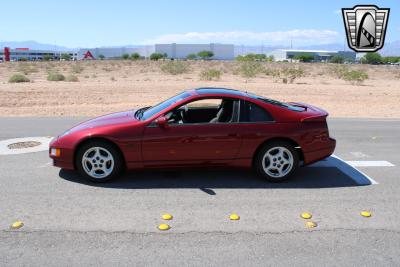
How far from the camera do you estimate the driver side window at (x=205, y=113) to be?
20.3ft

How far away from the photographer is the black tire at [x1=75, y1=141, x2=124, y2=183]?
596 cm

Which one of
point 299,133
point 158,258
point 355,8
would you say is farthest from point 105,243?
point 355,8

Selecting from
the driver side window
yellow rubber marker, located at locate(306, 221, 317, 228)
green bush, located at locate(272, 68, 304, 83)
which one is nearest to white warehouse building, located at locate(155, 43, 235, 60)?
green bush, located at locate(272, 68, 304, 83)

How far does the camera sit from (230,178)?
6457 millimetres

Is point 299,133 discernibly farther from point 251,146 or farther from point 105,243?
point 105,243

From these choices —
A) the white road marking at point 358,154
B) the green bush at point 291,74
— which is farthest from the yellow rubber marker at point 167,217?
the green bush at point 291,74

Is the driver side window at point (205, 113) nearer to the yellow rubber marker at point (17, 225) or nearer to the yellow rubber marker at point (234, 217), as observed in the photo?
the yellow rubber marker at point (234, 217)

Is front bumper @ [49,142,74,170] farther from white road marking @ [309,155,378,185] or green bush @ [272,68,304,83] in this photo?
green bush @ [272,68,304,83]

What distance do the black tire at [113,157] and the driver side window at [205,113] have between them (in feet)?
3.02

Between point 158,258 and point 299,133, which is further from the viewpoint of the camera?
point 299,133

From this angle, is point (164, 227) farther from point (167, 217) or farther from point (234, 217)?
→ point (234, 217)

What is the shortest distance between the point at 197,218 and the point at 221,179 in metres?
1.60

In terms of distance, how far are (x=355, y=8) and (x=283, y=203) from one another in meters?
12.8

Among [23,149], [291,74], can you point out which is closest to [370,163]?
[23,149]
